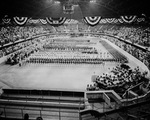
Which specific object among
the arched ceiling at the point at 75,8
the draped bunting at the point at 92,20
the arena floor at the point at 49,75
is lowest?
the arena floor at the point at 49,75

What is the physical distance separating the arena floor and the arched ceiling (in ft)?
20.7

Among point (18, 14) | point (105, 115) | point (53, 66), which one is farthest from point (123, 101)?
point (53, 66)

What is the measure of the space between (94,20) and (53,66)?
10858 mm

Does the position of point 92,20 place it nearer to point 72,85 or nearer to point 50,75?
point 72,85

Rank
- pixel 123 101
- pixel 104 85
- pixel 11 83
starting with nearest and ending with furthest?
1. pixel 123 101
2. pixel 104 85
3. pixel 11 83

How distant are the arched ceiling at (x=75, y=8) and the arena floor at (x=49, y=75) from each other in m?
6.32

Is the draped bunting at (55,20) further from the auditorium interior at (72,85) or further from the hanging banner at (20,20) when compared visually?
the hanging banner at (20,20)

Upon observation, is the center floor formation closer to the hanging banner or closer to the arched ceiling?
the hanging banner

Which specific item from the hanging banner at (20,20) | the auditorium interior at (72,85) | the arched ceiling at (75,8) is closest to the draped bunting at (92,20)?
the auditorium interior at (72,85)

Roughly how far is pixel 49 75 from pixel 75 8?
8539 millimetres

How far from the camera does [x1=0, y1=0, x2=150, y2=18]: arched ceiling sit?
1122 cm

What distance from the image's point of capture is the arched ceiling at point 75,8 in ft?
36.8

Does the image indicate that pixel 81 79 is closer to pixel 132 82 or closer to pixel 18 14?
pixel 132 82

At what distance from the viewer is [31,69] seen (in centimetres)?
2044
